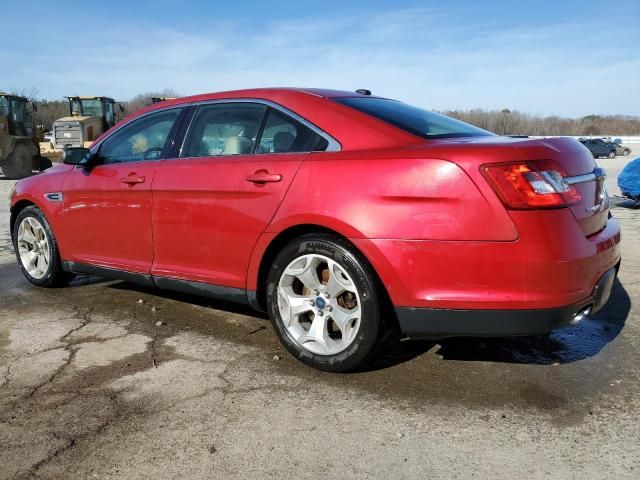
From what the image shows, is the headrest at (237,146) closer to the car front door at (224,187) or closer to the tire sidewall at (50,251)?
the car front door at (224,187)

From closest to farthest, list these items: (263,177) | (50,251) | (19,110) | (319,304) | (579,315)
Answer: (579,315) < (319,304) < (263,177) < (50,251) < (19,110)

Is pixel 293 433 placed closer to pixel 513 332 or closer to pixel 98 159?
pixel 513 332

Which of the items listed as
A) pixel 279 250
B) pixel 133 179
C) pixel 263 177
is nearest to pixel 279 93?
pixel 263 177

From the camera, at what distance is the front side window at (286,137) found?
10.3ft

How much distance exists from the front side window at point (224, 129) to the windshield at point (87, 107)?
2292 centimetres

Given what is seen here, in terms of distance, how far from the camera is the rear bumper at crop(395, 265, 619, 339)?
2.59m

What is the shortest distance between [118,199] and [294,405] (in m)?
2.15

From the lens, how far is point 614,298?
4496mm

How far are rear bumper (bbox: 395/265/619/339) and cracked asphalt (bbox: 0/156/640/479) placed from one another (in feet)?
1.15

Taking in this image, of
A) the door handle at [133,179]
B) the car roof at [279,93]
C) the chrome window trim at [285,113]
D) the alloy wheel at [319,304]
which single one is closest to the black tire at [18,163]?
the door handle at [133,179]

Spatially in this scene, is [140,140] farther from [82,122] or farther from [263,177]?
[82,122]

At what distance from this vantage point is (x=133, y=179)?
A: 3.93 meters

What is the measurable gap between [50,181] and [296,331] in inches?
108

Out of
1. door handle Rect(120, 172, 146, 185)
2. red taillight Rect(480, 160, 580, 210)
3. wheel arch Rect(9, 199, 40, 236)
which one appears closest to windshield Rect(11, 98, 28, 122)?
wheel arch Rect(9, 199, 40, 236)
